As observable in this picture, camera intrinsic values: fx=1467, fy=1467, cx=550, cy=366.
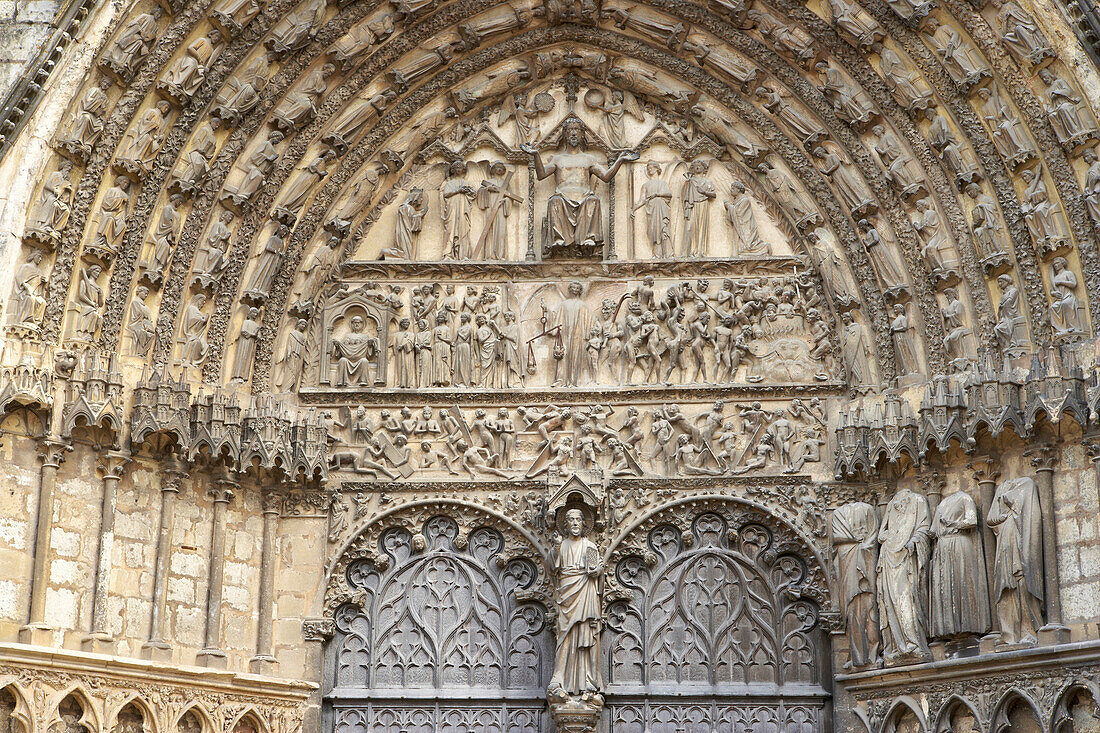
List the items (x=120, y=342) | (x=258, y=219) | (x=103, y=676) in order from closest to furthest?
(x=103, y=676) → (x=120, y=342) → (x=258, y=219)

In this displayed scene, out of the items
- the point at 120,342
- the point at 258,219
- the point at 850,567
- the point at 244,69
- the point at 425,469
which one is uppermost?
the point at 244,69

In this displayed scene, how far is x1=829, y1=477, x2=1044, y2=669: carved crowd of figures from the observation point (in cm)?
1138

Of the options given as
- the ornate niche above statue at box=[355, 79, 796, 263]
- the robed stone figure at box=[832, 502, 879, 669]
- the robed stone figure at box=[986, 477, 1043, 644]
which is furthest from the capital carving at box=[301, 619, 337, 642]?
the robed stone figure at box=[986, 477, 1043, 644]

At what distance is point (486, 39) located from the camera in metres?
13.8

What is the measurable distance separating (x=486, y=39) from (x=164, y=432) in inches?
188

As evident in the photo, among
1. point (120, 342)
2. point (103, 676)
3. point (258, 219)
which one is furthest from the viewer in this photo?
point (258, 219)

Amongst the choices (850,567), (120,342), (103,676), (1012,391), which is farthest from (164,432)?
(1012,391)

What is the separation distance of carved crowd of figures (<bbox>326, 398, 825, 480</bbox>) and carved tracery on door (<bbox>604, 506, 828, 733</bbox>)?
535 millimetres

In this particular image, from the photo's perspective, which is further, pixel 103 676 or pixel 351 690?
pixel 351 690

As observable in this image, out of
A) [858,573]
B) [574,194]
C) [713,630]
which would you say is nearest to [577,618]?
[713,630]

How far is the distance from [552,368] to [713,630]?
2.74m

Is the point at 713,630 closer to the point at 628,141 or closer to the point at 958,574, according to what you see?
the point at 958,574

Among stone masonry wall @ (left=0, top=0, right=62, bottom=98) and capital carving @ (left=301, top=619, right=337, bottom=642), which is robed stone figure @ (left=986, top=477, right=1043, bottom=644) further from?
stone masonry wall @ (left=0, top=0, right=62, bottom=98)

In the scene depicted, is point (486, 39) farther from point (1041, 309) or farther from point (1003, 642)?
point (1003, 642)
